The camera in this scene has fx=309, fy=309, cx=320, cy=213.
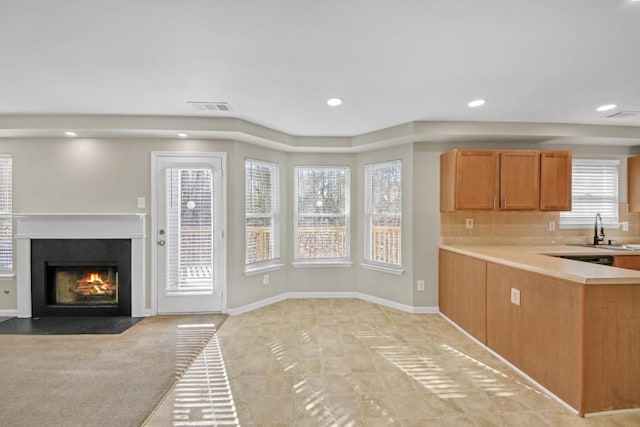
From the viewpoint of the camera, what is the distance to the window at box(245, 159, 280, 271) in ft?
13.6

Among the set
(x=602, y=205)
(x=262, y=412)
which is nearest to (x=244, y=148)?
(x=262, y=412)

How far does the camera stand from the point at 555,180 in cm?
367

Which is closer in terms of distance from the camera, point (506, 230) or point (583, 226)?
point (506, 230)

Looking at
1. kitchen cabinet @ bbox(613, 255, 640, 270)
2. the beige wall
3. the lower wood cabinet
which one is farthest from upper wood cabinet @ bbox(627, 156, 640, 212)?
the lower wood cabinet

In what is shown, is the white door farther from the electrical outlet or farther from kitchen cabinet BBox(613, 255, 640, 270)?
kitchen cabinet BBox(613, 255, 640, 270)

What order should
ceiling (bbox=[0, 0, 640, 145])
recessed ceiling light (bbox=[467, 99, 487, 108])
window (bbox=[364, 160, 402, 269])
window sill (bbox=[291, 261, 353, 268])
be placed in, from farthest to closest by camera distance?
1. window sill (bbox=[291, 261, 353, 268])
2. window (bbox=[364, 160, 402, 269])
3. recessed ceiling light (bbox=[467, 99, 487, 108])
4. ceiling (bbox=[0, 0, 640, 145])

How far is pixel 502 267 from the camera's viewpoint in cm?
278

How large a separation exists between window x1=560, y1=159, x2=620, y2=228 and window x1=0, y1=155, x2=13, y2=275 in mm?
7182

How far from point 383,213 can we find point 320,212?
95cm

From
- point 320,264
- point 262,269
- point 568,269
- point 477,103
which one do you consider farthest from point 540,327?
point 262,269

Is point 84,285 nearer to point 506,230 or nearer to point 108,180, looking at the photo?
point 108,180

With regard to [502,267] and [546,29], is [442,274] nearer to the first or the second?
[502,267]

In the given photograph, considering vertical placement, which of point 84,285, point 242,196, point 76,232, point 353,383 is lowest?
point 353,383

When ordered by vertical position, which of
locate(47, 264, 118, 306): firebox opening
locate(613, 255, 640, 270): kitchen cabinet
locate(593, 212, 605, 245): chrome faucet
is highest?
locate(593, 212, 605, 245): chrome faucet
